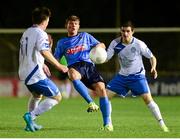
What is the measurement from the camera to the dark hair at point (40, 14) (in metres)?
11.8

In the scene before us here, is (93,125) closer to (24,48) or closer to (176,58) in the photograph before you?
(24,48)

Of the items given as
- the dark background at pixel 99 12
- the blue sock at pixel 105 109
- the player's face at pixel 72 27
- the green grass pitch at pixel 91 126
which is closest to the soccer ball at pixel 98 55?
the player's face at pixel 72 27

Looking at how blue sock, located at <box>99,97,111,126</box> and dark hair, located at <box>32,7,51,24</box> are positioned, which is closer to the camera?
dark hair, located at <box>32,7,51,24</box>

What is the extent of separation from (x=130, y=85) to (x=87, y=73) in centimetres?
79

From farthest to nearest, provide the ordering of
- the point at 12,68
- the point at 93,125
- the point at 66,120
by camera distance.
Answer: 1. the point at 12,68
2. the point at 66,120
3. the point at 93,125

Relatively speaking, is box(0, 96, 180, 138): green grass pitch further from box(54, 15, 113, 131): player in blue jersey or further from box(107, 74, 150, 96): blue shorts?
box(107, 74, 150, 96): blue shorts

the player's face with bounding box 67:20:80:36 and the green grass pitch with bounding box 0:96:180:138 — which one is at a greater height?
the player's face with bounding box 67:20:80:36

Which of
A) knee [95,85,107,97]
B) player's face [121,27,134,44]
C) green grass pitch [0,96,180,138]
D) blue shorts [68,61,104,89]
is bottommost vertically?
green grass pitch [0,96,180,138]

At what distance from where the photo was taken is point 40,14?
38.9 feet

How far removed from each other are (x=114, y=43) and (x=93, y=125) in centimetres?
177

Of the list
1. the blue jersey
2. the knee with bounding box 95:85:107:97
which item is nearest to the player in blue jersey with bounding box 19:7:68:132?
the knee with bounding box 95:85:107:97

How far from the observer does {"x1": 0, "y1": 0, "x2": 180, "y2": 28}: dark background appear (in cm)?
3456

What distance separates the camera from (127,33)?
42.7 ft

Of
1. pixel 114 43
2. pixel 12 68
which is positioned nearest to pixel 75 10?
pixel 12 68
